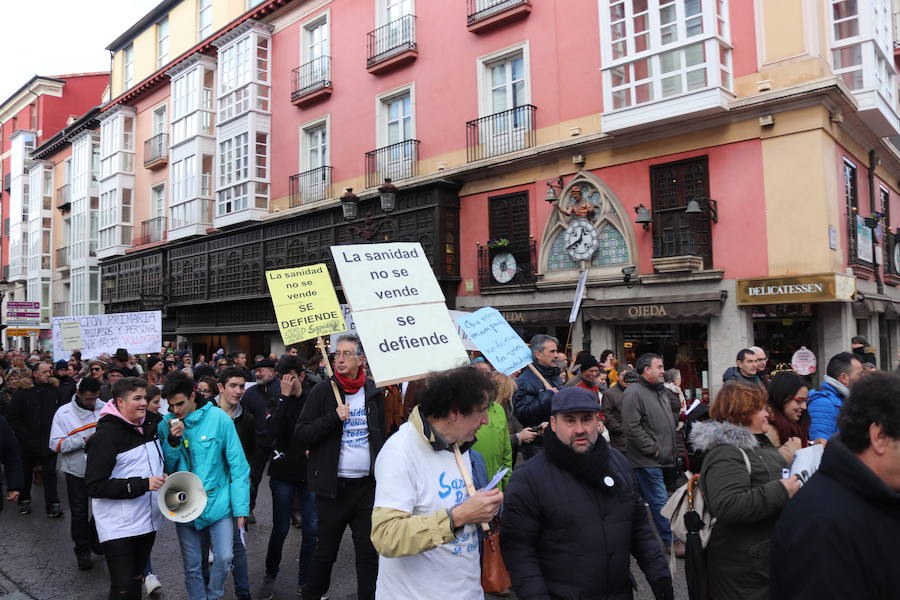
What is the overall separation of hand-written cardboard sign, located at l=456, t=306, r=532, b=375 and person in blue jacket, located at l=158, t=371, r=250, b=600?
2.34 meters

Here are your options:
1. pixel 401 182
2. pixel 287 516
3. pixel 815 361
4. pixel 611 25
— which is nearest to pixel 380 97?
pixel 401 182

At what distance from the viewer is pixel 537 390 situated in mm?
5770

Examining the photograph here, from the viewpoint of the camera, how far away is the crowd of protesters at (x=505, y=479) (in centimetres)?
200

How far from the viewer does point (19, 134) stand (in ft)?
144

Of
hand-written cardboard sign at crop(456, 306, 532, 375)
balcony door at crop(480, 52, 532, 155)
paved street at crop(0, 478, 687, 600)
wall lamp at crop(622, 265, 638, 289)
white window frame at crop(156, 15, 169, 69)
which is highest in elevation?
white window frame at crop(156, 15, 169, 69)

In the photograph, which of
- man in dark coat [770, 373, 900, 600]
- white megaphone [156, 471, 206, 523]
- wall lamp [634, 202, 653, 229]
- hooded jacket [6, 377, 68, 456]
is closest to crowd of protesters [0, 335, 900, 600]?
man in dark coat [770, 373, 900, 600]

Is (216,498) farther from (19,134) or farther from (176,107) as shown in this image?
(19,134)

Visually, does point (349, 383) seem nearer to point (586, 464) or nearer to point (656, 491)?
point (586, 464)

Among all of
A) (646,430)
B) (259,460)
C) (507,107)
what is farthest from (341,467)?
(507,107)

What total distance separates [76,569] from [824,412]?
667 cm

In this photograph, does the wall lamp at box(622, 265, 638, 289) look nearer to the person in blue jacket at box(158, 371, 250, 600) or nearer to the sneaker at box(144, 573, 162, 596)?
the person in blue jacket at box(158, 371, 250, 600)

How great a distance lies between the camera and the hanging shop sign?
11.6 meters

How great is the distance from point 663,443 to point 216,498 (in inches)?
155

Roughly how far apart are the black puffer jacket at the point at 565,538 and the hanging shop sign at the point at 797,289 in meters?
10.4
